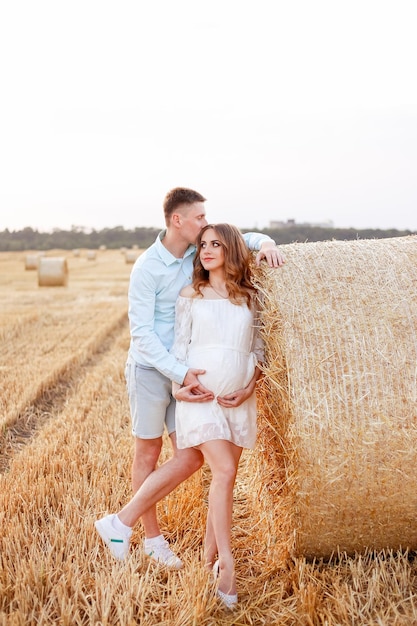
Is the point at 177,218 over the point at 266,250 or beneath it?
over

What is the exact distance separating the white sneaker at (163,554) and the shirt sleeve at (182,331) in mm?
1010

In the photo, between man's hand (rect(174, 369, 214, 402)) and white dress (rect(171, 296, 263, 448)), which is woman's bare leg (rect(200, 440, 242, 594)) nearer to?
white dress (rect(171, 296, 263, 448))

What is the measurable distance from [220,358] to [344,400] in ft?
2.26

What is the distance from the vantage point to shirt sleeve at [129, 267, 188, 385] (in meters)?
3.85

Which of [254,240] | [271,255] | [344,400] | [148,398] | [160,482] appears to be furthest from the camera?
[254,240]

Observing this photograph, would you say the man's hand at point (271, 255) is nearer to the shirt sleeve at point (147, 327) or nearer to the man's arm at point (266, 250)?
the man's arm at point (266, 250)

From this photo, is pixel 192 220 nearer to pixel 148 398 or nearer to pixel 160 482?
pixel 148 398

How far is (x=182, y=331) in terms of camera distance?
395cm

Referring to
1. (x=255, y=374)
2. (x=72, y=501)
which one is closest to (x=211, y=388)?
(x=255, y=374)

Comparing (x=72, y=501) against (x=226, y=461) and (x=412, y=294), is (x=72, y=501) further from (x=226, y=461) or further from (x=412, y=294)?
(x=412, y=294)

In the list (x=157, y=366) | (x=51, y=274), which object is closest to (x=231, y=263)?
(x=157, y=366)

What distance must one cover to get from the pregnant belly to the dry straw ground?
8.7 inches

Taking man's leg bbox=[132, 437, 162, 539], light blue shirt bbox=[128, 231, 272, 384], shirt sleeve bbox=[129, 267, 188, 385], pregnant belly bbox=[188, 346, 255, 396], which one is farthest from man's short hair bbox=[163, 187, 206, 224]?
man's leg bbox=[132, 437, 162, 539]

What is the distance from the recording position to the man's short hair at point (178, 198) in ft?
13.3
